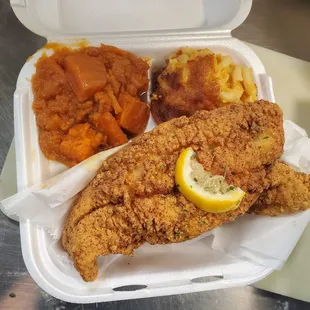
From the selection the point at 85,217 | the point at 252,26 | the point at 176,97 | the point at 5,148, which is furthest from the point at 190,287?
the point at 252,26

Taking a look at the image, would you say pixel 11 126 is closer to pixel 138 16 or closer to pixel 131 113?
pixel 131 113

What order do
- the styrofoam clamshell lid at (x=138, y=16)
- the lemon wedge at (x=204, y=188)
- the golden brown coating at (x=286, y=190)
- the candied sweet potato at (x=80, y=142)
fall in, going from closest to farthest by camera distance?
1. the lemon wedge at (x=204, y=188)
2. the golden brown coating at (x=286, y=190)
3. the candied sweet potato at (x=80, y=142)
4. the styrofoam clamshell lid at (x=138, y=16)

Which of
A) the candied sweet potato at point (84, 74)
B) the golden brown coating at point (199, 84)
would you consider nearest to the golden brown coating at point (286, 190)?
the golden brown coating at point (199, 84)

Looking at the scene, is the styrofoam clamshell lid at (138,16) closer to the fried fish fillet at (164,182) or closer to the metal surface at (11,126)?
the metal surface at (11,126)

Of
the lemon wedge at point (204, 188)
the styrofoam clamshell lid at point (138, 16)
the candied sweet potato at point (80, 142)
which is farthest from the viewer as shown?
the styrofoam clamshell lid at point (138, 16)

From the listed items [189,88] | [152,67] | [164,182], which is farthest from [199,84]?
[164,182]

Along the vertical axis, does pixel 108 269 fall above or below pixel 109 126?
below
